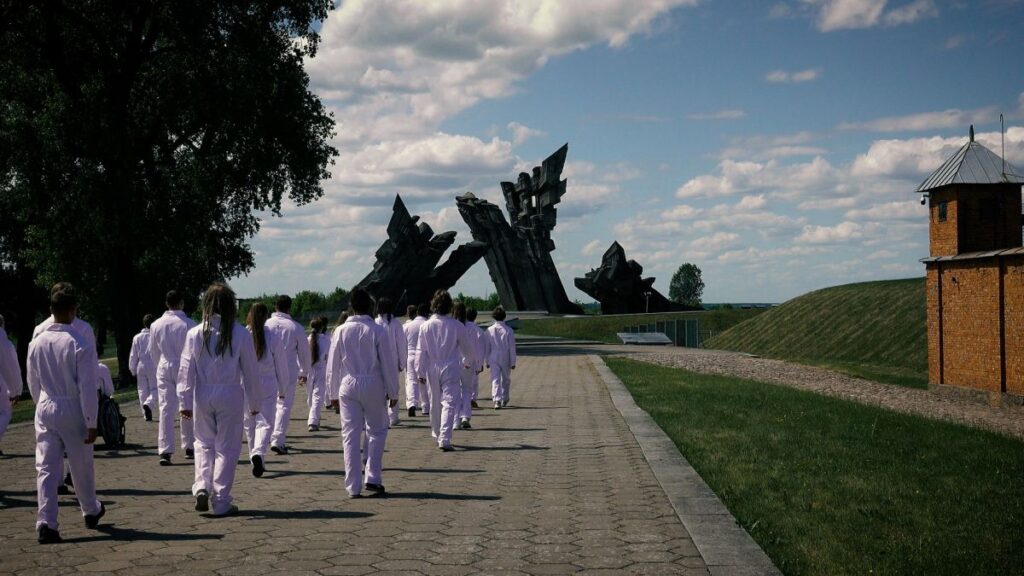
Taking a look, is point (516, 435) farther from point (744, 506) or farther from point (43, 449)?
point (43, 449)

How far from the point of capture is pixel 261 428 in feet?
33.0

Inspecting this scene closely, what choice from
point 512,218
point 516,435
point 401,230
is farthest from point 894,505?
point 512,218

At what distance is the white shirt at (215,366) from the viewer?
763 centimetres

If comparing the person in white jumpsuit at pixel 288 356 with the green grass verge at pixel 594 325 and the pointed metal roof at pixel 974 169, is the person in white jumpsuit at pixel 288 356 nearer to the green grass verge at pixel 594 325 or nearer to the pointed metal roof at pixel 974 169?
the pointed metal roof at pixel 974 169

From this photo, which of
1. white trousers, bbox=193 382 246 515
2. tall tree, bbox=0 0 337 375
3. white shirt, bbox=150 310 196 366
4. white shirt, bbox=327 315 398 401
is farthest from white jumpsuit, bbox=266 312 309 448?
tall tree, bbox=0 0 337 375

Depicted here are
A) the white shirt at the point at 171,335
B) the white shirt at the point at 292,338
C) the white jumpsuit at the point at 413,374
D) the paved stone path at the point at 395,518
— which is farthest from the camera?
the white jumpsuit at the point at 413,374

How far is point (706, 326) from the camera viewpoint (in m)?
72.1

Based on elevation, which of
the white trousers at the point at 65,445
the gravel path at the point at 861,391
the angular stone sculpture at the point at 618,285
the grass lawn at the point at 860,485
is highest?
the angular stone sculpture at the point at 618,285

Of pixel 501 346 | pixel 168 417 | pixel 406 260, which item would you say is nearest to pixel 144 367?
pixel 168 417

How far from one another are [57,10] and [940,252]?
2603 centimetres

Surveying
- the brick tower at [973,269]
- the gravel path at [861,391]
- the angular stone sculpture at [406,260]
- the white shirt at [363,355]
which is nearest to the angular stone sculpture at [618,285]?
the angular stone sculpture at [406,260]

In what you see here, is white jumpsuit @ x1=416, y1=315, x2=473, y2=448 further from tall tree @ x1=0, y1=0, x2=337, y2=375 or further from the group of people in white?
tall tree @ x1=0, y1=0, x2=337, y2=375

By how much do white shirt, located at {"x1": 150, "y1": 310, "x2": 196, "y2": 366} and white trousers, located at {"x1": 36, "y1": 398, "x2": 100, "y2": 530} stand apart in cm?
422

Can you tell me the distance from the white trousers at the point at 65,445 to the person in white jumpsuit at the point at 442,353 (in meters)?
5.12
